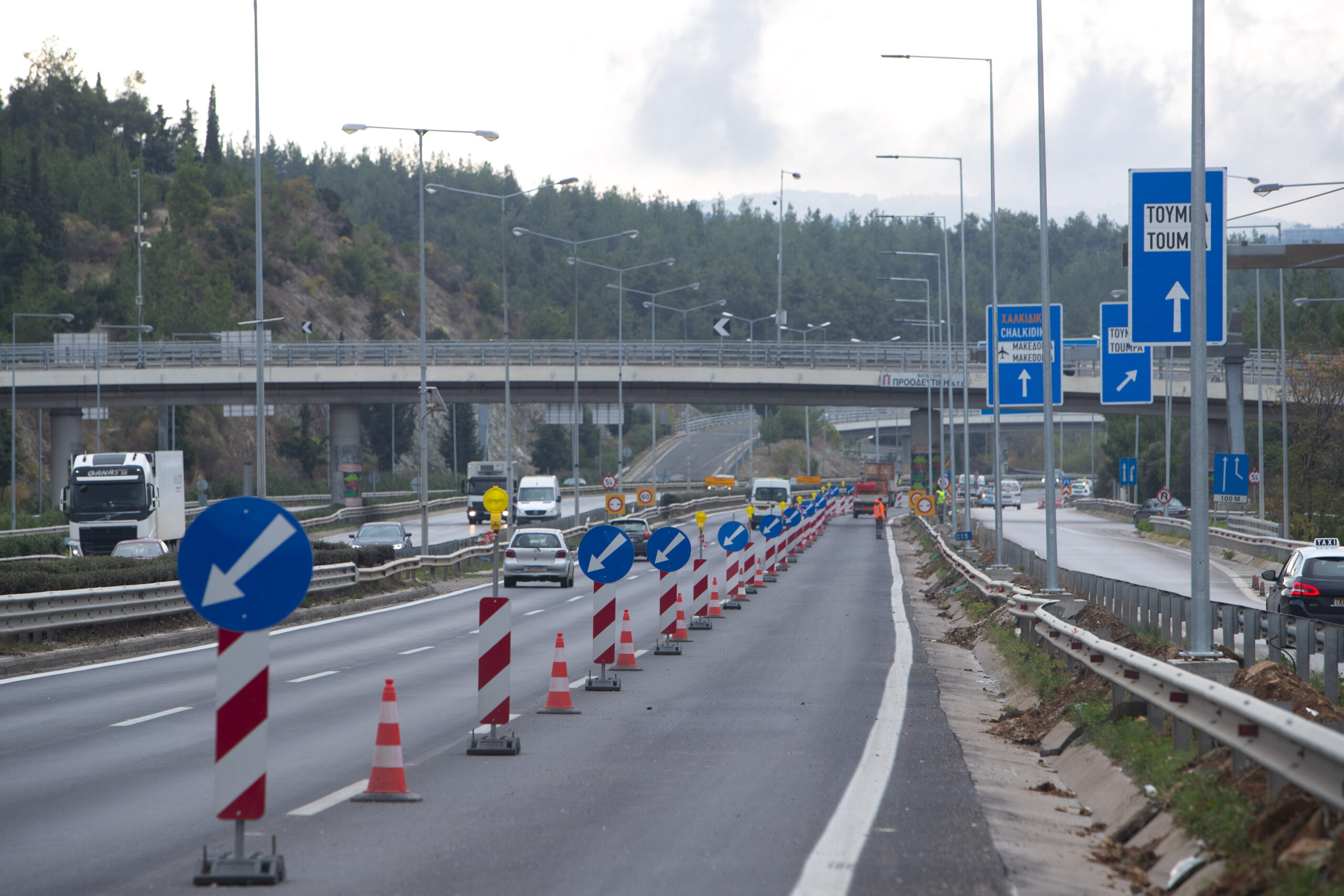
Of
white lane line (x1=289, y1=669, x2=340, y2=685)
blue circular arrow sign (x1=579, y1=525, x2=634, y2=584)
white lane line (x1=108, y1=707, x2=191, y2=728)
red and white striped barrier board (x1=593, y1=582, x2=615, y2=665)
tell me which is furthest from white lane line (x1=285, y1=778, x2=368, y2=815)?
white lane line (x1=289, y1=669, x2=340, y2=685)

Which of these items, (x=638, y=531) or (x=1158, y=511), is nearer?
(x=638, y=531)

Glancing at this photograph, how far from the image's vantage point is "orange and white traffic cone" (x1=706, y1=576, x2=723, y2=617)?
2698 cm

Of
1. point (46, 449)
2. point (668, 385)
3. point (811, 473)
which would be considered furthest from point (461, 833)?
point (811, 473)

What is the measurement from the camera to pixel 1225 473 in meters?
44.2

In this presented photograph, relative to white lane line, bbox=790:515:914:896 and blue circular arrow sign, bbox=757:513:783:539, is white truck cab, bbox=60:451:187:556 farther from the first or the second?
white lane line, bbox=790:515:914:896

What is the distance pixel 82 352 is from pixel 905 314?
420 ft

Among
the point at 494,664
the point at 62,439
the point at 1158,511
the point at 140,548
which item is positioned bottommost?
the point at 1158,511

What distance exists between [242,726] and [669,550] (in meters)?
13.4

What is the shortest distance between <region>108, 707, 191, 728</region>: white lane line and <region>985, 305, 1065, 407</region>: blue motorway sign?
52.2 feet

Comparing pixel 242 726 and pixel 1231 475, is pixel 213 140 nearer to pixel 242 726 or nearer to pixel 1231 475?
pixel 1231 475

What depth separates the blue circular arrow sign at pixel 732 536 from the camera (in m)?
29.7

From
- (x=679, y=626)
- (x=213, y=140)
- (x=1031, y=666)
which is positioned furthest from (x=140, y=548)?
(x=213, y=140)

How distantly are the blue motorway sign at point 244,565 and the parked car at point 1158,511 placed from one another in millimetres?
62800

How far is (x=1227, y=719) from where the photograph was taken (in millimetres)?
7582
